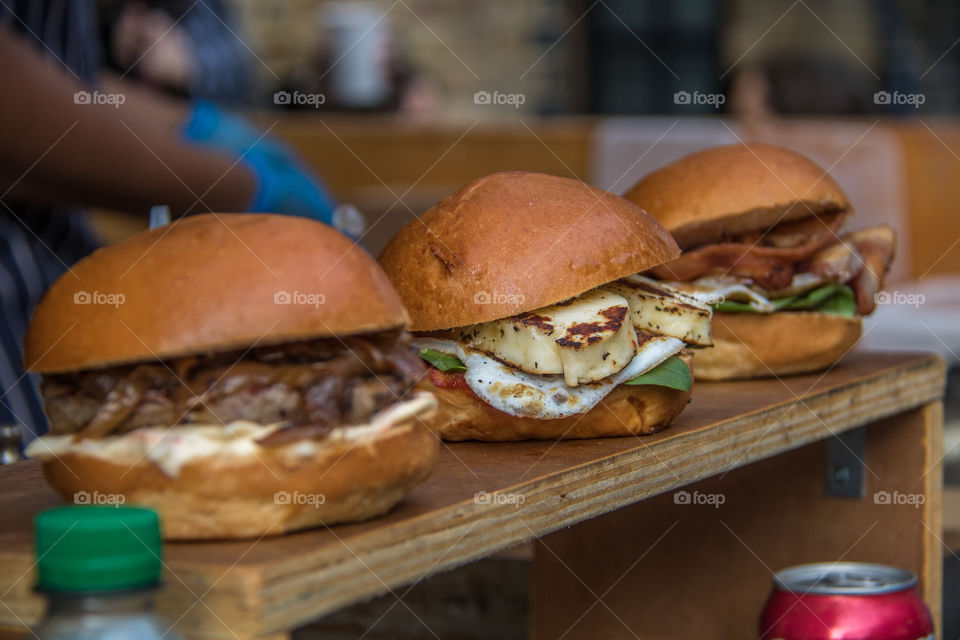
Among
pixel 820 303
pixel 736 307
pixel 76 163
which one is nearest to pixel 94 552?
pixel 76 163

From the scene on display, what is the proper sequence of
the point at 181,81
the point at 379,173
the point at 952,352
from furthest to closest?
the point at 379,173
the point at 952,352
the point at 181,81

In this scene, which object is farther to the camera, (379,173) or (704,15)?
(704,15)

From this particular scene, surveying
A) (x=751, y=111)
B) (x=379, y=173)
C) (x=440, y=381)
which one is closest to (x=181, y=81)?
(x=379, y=173)

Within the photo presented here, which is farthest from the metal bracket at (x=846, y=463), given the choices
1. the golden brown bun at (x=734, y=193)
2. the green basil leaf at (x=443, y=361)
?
the green basil leaf at (x=443, y=361)

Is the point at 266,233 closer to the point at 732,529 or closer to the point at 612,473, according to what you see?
the point at 612,473

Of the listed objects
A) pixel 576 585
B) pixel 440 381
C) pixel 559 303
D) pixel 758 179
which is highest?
pixel 758 179
